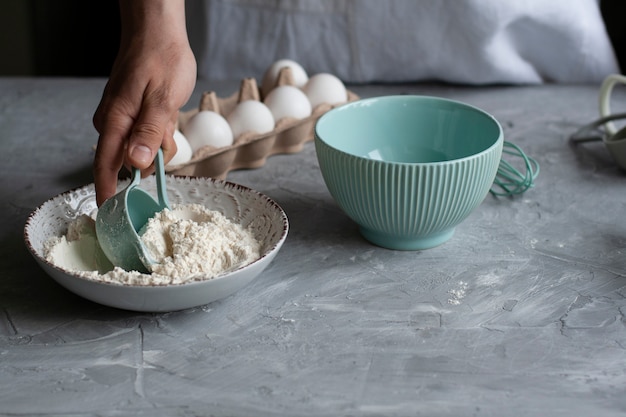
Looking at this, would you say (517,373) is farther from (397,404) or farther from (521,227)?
(521,227)

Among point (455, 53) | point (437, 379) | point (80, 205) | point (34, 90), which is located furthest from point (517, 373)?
point (34, 90)

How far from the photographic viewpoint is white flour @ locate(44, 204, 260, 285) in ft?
2.40

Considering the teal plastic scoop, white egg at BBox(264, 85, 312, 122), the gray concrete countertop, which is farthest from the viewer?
white egg at BBox(264, 85, 312, 122)

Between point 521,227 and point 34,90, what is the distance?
940 mm

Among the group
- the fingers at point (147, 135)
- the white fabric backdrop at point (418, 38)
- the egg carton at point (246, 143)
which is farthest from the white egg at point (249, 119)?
the white fabric backdrop at point (418, 38)

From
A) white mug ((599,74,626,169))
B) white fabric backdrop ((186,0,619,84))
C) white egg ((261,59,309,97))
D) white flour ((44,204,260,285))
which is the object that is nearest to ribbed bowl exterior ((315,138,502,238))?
white flour ((44,204,260,285))

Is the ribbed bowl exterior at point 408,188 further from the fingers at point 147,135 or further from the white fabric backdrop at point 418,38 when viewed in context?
the white fabric backdrop at point 418,38

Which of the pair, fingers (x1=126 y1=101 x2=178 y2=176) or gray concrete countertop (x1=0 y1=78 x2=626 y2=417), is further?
fingers (x1=126 y1=101 x2=178 y2=176)

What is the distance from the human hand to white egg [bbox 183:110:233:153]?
0.47 ft

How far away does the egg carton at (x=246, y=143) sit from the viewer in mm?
1052

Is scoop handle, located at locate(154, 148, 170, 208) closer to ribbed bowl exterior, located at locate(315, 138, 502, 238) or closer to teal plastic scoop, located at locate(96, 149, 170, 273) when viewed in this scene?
teal plastic scoop, located at locate(96, 149, 170, 273)

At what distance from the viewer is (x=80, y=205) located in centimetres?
89

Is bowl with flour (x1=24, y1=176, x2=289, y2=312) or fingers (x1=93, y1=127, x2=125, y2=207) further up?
fingers (x1=93, y1=127, x2=125, y2=207)

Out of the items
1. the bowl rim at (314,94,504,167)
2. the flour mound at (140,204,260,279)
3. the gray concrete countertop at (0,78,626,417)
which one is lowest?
the gray concrete countertop at (0,78,626,417)
